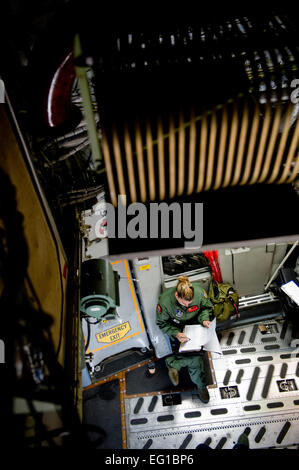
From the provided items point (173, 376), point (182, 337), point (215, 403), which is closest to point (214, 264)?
point (182, 337)

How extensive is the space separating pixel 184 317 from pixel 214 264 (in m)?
1.16

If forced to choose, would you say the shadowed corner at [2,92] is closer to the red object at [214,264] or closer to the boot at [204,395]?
the red object at [214,264]

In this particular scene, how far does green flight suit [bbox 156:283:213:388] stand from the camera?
527cm

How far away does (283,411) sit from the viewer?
17.1 ft

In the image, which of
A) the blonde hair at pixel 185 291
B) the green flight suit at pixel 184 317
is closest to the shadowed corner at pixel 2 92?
the blonde hair at pixel 185 291

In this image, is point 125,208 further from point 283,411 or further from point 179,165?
point 283,411

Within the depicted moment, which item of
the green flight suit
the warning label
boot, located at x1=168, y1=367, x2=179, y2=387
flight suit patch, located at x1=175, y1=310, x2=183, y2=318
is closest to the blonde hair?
the green flight suit

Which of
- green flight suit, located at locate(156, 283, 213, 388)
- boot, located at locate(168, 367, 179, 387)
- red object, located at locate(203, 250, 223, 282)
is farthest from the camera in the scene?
red object, located at locate(203, 250, 223, 282)

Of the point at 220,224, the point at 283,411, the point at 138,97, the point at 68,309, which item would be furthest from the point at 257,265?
the point at 138,97

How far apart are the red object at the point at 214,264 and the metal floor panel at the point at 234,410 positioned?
4.87 feet

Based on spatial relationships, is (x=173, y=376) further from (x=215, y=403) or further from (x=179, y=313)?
(x=179, y=313)

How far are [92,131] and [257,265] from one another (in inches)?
201

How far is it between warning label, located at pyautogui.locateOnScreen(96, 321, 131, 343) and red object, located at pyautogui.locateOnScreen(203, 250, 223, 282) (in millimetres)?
1850

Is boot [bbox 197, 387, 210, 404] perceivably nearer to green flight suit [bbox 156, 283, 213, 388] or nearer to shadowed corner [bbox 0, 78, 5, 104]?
green flight suit [bbox 156, 283, 213, 388]
